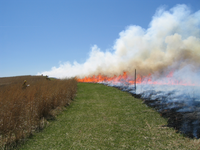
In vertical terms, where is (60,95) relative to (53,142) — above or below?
above

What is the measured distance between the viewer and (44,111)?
7.91 metres

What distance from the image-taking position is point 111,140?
17.6 ft

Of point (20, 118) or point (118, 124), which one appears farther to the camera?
point (118, 124)

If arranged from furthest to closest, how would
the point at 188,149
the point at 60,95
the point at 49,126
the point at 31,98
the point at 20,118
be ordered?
1. the point at 60,95
2. the point at 31,98
3. the point at 49,126
4. the point at 20,118
5. the point at 188,149

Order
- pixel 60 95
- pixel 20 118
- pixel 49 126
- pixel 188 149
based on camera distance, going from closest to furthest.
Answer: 1. pixel 188 149
2. pixel 20 118
3. pixel 49 126
4. pixel 60 95

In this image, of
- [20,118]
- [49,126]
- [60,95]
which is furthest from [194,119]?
[60,95]

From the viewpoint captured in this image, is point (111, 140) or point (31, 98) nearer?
point (111, 140)

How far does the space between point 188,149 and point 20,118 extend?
6195 millimetres

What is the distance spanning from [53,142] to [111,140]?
2176 millimetres

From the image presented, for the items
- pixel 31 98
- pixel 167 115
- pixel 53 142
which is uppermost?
pixel 31 98

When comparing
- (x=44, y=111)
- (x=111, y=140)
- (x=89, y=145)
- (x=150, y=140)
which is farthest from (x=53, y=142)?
(x=150, y=140)

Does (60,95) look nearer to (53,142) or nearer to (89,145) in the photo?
(53,142)

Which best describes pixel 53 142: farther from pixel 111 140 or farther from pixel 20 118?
pixel 111 140

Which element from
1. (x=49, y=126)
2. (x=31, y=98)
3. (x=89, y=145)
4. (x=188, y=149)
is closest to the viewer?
(x=188, y=149)
